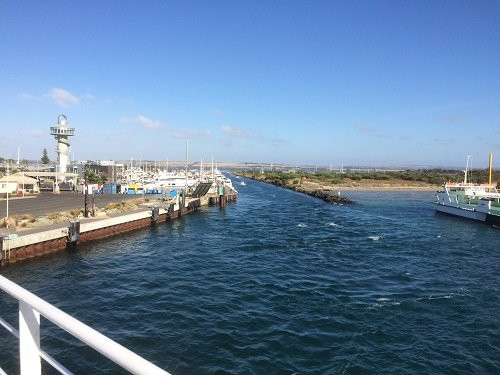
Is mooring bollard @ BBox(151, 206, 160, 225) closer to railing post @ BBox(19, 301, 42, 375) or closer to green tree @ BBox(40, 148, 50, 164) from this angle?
railing post @ BBox(19, 301, 42, 375)

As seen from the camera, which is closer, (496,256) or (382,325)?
(382,325)

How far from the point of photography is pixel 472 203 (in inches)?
2205

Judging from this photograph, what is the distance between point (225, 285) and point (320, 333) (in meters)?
6.66

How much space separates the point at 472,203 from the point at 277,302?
5045 cm

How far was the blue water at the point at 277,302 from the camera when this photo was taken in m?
12.3

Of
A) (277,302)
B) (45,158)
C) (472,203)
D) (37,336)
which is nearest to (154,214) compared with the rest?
(277,302)

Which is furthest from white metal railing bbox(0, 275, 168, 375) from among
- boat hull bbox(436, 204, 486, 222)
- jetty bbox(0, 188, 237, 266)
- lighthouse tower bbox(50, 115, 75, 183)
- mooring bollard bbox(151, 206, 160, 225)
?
lighthouse tower bbox(50, 115, 75, 183)

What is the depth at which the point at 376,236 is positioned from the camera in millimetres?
34625

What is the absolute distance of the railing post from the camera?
84.9 inches

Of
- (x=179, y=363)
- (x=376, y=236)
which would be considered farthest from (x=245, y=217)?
(x=179, y=363)

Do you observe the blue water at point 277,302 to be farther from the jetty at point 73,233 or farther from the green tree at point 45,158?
the green tree at point 45,158

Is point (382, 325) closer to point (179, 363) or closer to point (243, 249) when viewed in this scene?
point (179, 363)

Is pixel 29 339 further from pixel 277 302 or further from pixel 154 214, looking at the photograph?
pixel 154 214

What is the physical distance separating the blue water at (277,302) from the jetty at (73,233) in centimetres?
100
